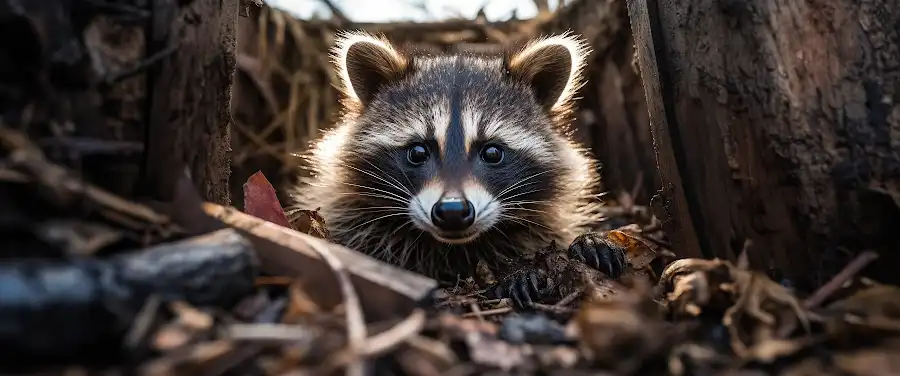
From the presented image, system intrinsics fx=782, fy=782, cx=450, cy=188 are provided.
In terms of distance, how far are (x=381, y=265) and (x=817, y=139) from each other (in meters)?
1.35

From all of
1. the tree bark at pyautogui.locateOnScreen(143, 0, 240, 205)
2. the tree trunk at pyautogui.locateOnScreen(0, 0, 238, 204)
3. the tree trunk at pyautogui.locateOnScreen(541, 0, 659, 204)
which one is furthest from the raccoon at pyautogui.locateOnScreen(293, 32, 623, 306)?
the tree trunk at pyautogui.locateOnScreen(0, 0, 238, 204)

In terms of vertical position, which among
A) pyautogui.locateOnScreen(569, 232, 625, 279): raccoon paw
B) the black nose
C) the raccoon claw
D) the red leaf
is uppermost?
the red leaf

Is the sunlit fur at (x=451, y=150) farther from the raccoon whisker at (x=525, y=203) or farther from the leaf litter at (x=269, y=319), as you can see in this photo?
the leaf litter at (x=269, y=319)

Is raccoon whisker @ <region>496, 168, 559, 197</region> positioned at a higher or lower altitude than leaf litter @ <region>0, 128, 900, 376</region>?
higher

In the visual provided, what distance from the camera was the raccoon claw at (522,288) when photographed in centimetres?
317

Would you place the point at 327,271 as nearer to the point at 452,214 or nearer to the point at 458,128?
the point at 452,214

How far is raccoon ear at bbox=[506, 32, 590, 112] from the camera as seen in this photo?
4.06 metres

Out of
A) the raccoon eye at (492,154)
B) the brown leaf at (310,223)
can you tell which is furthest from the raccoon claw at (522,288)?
the brown leaf at (310,223)

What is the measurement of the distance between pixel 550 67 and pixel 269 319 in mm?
2651

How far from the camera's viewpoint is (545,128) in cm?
412

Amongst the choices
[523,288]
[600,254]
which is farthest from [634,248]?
[523,288]

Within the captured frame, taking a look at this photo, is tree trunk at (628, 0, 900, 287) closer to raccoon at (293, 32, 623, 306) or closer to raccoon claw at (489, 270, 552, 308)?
raccoon claw at (489, 270, 552, 308)

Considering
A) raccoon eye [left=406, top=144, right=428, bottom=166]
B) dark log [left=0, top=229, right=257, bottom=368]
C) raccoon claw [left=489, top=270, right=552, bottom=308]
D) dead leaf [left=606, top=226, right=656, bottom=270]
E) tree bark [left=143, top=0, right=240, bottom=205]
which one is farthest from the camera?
raccoon eye [left=406, top=144, right=428, bottom=166]

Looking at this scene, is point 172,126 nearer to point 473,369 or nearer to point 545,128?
point 473,369
